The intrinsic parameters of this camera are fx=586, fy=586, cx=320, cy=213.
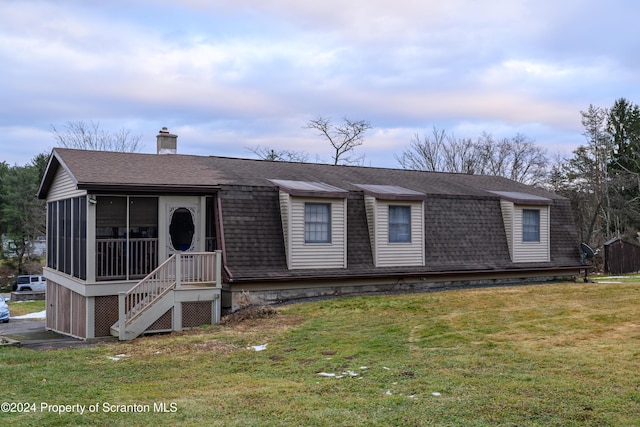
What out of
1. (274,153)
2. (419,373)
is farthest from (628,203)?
(419,373)

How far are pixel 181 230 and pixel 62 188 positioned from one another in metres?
3.75

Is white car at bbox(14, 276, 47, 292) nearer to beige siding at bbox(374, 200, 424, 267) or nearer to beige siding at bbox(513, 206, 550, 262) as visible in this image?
beige siding at bbox(374, 200, 424, 267)

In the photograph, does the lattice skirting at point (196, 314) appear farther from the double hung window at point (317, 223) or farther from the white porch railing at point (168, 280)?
the double hung window at point (317, 223)

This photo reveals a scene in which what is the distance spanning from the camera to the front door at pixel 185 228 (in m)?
15.7

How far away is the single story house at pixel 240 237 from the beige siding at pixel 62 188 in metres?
0.05

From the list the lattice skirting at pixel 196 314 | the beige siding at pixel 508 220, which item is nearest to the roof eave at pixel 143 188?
the lattice skirting at pixel 196 314

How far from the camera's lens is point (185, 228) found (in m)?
16.4

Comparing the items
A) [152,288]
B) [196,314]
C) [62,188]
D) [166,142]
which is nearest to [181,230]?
[152,288]

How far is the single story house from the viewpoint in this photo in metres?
14.2

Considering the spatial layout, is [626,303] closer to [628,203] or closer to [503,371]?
[503,371]

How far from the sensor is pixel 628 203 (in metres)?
43.1

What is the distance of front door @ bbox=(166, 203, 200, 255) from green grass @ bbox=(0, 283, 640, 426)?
10.7ft

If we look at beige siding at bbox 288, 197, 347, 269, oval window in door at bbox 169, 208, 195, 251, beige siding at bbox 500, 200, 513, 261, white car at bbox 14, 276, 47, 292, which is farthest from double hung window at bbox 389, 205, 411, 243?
white car at bbox 14, 276, 47, 292

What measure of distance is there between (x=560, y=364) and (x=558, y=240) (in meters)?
13.4
